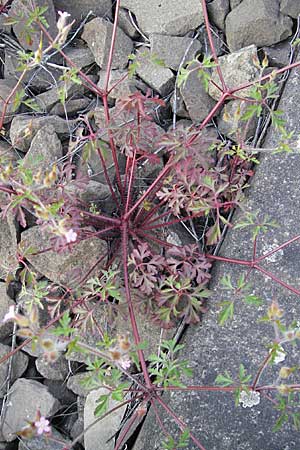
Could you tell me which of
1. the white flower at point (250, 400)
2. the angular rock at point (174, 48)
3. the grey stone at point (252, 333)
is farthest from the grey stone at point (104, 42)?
the white flower at point (250, 400)

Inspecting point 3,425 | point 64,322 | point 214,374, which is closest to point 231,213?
point 214,374

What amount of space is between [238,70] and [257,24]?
25cm

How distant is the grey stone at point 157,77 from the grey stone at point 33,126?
38cm

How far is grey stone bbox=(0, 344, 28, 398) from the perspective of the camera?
8.19 ft

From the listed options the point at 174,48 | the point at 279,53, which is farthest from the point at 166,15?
the point at 279,53

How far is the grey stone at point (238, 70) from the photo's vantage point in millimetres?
2590

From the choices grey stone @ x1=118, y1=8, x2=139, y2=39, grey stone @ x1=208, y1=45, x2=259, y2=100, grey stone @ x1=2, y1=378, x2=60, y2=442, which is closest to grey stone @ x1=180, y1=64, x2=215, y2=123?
grey stone @ x1=208, y1=45, x2=259, y2=100

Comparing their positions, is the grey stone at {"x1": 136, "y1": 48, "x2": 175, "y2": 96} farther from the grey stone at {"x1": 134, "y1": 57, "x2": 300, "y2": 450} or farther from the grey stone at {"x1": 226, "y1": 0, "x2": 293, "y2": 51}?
the grey stone at {"x1": 134, "y1": 57, "x2": 300, "y2": 450}

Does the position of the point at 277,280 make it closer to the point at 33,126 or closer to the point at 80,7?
the point at 33,126

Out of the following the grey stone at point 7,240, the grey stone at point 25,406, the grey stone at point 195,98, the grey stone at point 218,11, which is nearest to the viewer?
the grey stone at point 25,406

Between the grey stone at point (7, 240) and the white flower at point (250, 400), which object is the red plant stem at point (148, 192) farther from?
the white flower at point (250, 400)

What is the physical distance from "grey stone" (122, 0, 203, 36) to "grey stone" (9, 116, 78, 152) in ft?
1.98

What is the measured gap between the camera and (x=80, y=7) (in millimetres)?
2855

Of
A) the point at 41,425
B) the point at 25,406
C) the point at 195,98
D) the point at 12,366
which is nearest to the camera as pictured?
the point at 41,425
